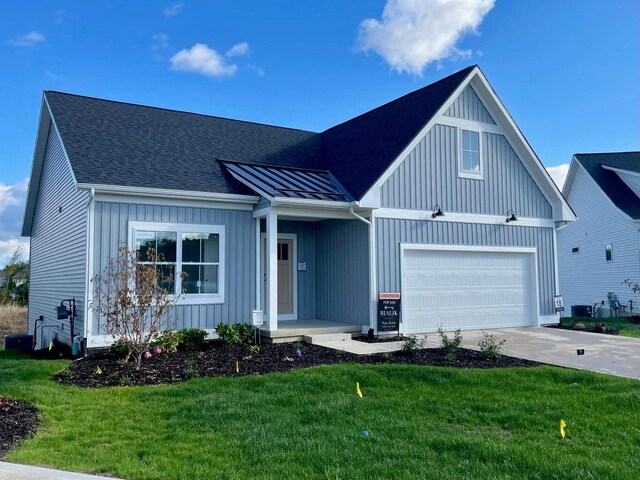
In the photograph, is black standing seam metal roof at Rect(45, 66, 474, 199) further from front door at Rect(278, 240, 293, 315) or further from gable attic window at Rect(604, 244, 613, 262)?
gable attic window at Rect(604, 244, 613, 262)

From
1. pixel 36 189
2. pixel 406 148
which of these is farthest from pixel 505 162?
pixel 36 189

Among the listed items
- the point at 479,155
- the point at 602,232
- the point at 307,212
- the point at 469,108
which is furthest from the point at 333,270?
the point at 602,232

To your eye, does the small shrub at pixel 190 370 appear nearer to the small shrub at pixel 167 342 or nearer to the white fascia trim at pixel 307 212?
the small shrub at pixel 167 342

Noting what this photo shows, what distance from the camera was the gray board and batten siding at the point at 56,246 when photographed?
11.1 metres

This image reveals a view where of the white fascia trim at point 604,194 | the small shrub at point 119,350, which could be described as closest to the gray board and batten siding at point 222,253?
the small shrub at point 119,350

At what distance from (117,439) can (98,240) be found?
6.17 meters

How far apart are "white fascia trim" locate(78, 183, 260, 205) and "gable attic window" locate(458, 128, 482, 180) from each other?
5.58m

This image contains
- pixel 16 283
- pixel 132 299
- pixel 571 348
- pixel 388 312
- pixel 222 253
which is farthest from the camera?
pixel 16 283

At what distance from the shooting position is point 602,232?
21.9 metres

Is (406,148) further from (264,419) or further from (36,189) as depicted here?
(36,189)

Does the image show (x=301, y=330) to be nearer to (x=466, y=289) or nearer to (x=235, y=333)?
(x=235, y=333)

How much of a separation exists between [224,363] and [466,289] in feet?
23.9

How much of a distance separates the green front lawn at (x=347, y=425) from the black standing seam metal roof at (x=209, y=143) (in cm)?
508

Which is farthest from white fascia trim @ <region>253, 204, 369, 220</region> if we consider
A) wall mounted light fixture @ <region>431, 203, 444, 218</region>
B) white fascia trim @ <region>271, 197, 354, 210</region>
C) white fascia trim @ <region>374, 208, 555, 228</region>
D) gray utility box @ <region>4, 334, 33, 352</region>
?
gray utility box @ <region>4, 334, 33, 352</region>
